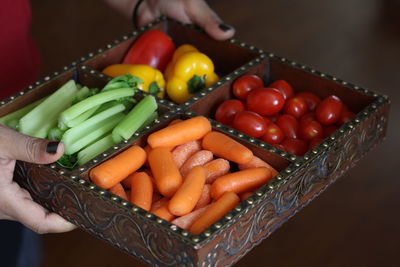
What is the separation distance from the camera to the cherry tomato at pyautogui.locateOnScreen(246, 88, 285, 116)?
2.08m

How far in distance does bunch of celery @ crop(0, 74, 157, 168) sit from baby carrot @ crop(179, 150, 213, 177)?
16 cm

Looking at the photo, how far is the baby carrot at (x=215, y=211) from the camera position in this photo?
5.34 feet

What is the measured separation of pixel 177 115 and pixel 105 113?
0.19 metres

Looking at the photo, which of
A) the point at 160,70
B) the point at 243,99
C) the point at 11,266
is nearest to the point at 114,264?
the point at 11,266

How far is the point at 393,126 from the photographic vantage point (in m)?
3.69

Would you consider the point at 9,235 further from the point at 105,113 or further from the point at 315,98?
the point at 315,98

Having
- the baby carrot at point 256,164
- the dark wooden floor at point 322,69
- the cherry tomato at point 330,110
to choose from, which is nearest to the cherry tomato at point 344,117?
the cherry tomato at point 330,110

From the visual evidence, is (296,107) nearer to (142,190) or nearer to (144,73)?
(144,73)

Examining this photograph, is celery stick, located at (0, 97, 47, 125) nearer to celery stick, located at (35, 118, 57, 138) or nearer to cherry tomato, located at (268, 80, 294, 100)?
celery stick, located at (35, 118, 57, 138)

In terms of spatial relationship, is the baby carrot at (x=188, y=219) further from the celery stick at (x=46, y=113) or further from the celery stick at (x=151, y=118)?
the celery stick at (x=46, y=113)

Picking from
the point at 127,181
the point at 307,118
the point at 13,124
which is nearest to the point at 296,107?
the point at 307,118

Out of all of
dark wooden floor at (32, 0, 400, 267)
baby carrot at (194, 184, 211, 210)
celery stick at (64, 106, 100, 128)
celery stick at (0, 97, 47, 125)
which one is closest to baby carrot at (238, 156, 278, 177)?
baby carrot at (194, 184, 211, 210)

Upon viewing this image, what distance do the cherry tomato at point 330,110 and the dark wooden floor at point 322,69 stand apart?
121 cm

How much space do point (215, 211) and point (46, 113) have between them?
606 mm
